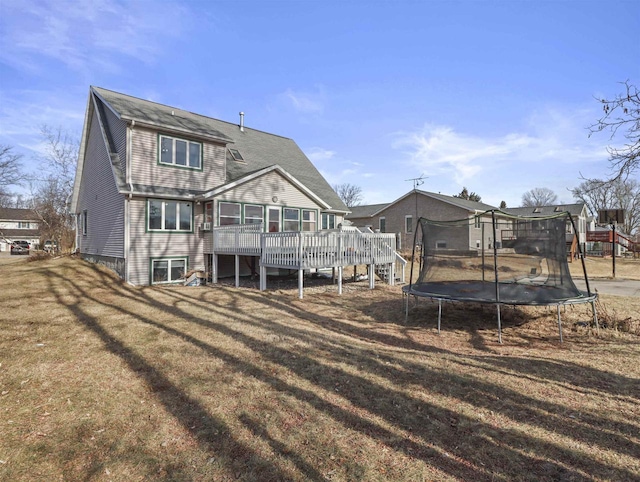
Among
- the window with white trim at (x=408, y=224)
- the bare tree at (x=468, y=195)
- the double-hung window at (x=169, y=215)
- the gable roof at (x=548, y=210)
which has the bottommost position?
the double-hung window at (x=169, y=215)

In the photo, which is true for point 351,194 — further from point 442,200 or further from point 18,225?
point 18,225

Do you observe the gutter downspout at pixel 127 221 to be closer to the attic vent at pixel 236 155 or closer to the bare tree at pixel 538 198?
the attic vent at pixel 236 155

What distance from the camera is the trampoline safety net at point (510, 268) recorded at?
7715 mm

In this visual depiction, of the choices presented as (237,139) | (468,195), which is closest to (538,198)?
(468,195)

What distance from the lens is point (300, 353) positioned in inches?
215

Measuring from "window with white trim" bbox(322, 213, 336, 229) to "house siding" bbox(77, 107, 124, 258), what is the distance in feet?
32.2

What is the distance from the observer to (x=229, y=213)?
1416cm

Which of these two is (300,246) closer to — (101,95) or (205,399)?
(205,399)

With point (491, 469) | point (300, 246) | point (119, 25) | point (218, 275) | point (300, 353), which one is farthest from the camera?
point (218, 275)

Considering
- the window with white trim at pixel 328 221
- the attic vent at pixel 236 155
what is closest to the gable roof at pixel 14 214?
the attic vent at pixel 236 155

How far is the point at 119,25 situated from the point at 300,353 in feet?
41.2

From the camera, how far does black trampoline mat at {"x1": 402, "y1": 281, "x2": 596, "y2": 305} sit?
7188mm

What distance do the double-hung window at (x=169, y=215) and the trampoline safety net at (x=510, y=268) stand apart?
9.02 meters

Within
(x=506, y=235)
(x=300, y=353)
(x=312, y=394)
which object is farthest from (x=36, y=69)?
(x=506, y=235)
